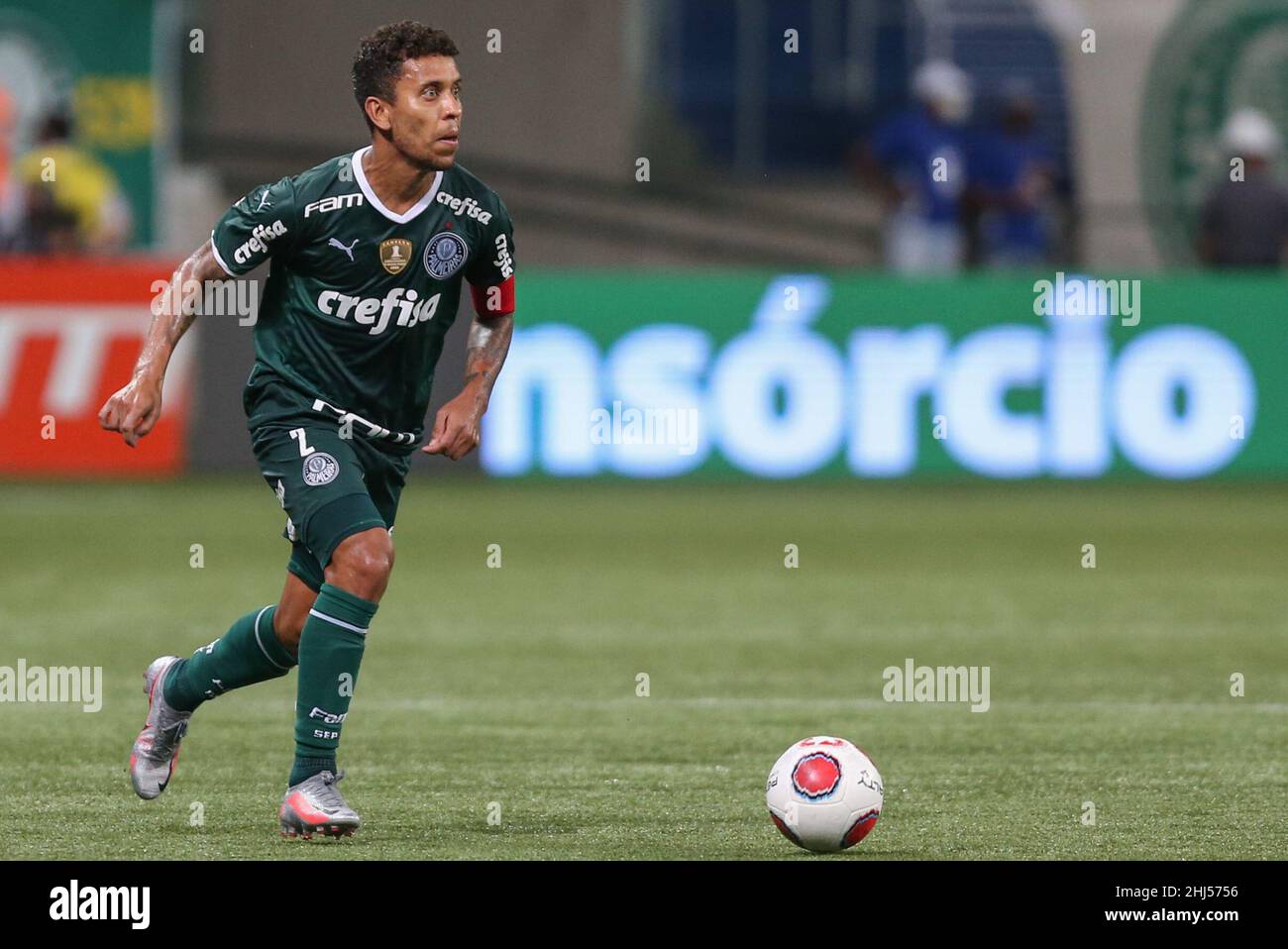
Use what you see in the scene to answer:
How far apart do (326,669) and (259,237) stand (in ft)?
3.92

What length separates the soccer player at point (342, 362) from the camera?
6508 mm

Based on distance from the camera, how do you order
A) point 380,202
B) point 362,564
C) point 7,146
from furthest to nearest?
point 7,146, point 380,202, point 362,564

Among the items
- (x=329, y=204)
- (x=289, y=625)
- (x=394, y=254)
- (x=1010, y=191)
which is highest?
(x=1010, y=191)

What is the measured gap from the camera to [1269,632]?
11320 millimetres

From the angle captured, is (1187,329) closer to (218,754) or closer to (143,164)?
(143,164)

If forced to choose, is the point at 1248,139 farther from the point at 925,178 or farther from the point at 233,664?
the point at 233,664

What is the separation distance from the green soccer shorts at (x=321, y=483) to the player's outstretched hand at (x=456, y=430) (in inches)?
7.7

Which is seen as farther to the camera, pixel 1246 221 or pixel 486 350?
pixel 1246 221

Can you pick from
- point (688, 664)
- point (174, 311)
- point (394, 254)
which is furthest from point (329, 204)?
point (688, 664)

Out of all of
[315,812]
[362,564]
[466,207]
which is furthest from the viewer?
[466,207]

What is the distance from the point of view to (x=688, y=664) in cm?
1036
